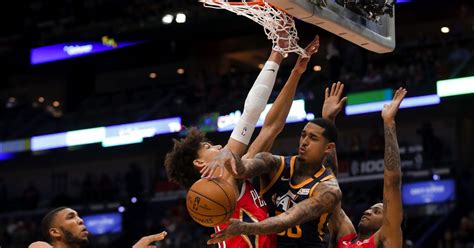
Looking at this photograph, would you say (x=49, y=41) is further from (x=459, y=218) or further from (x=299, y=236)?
(x=299, y=236)

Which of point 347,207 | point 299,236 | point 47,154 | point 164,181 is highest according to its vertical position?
point 47,154

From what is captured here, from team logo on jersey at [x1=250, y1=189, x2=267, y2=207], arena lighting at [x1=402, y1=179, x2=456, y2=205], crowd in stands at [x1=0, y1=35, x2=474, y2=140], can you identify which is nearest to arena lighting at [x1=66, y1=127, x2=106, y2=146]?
crowd in stands at [x1=0, y1=35, x2=474, y2=140]

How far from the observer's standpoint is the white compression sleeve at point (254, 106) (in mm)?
5031

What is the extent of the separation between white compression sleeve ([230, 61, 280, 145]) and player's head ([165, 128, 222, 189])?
21 centimetres

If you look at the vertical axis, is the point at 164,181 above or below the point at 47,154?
below

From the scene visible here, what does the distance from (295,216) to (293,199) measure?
384mm

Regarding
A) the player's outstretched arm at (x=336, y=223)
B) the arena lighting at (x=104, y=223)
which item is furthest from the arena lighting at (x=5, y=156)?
the player's outstretched arm at (x=336, y=223)

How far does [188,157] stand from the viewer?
5.20 meters

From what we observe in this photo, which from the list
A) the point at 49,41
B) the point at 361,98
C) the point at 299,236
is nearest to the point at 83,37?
the point at 49,41

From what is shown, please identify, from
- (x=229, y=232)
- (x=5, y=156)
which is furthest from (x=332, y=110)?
(x=5, y=156)

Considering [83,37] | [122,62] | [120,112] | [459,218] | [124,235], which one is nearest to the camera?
[459,218]

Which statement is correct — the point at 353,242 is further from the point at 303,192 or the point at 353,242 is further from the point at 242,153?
the point at 242,153

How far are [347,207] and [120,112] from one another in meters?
7.97

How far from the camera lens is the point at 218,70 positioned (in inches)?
891
